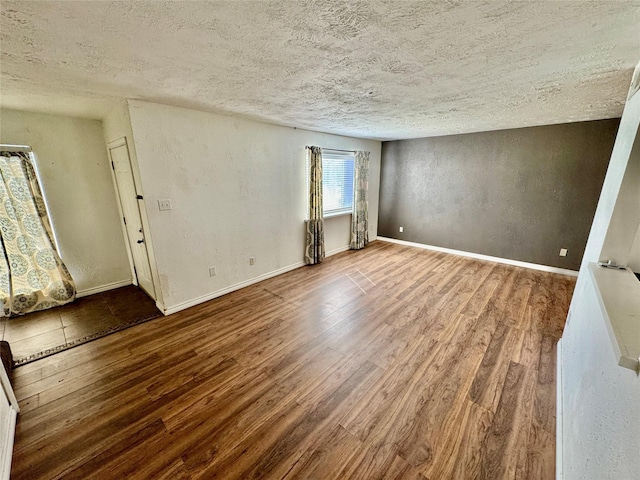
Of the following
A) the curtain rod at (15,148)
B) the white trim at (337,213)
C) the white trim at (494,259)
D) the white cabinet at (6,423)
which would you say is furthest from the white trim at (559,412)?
the curtain rod at (15,148)

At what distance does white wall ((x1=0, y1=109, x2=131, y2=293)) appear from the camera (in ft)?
9.18

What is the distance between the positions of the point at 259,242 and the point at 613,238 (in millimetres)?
3421

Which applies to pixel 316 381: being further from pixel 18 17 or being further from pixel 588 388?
pixel 18 17

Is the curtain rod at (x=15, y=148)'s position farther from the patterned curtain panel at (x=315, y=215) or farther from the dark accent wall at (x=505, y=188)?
the dark accent wall at (x=505, y=188)

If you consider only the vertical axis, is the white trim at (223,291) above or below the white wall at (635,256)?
below

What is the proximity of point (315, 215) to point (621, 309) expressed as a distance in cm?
351

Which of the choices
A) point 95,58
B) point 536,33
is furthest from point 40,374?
point 536,33

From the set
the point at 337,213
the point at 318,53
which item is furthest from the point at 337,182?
the point at 318,53

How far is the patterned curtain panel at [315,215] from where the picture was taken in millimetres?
4074

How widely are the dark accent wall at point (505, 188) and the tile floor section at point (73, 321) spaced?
4.93 meters

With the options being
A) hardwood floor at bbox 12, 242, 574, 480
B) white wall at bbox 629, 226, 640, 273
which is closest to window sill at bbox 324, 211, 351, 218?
hardwood floor at bbox 12, 242, 574, 480

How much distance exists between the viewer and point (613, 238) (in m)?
1.57

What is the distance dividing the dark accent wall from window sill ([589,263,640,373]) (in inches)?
116

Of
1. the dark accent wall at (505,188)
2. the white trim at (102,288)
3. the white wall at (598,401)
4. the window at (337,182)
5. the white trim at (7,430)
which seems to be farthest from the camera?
the window at (337,182)
